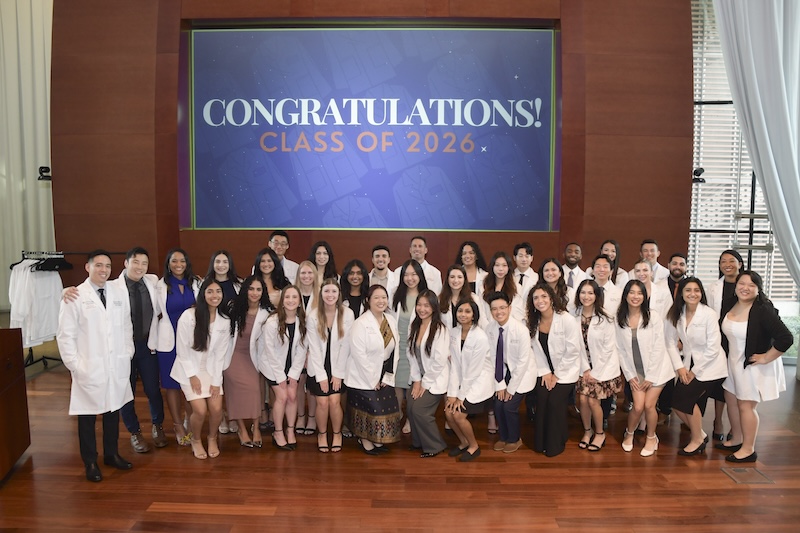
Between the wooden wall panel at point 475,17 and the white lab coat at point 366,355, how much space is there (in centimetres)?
281

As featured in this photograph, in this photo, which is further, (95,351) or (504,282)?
(504,282)

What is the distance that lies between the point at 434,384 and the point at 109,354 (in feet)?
7.56

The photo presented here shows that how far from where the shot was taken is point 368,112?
734cm

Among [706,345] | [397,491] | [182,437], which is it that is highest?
[706,345]

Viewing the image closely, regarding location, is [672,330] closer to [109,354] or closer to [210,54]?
[109,354]

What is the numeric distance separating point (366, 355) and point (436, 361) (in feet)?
1.72

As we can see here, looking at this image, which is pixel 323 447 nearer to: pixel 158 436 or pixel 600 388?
pixel 158 436

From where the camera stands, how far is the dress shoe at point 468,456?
4477 millimetres

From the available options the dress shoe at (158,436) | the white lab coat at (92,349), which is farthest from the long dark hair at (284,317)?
the dress shoe at (158,436)

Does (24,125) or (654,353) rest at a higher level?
(24,125)

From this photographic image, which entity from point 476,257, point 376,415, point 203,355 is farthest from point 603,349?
point 203,355

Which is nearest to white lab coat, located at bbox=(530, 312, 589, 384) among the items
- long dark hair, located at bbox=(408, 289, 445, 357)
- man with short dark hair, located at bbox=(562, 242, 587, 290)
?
long dark hair, located at bbox=(408, 289, 445, 357)

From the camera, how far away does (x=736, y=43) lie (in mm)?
6379

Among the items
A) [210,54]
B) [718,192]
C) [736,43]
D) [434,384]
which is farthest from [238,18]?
[718,192]
